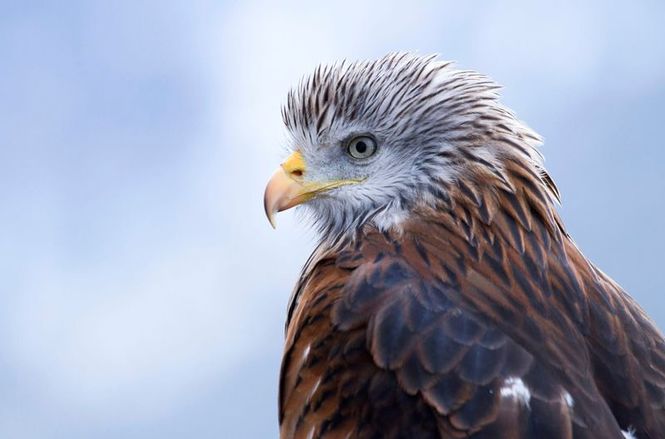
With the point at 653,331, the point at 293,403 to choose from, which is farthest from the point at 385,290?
the point at 653,331

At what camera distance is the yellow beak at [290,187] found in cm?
629

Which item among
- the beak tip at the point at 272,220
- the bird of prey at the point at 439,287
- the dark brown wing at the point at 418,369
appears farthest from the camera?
the beak tip at the point at 272,220

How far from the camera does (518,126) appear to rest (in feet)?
20.4

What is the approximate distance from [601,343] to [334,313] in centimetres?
113

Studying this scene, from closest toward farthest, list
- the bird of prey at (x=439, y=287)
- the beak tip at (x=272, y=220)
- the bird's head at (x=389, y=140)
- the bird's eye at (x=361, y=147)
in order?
the bird of prey at (x=439, y=287) < the bird's head at (x=389, y=140) < the beak tip at (x=272, y=220) < the bird's eye at (x=361, y=147)

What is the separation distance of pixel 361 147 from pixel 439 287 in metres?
1.22

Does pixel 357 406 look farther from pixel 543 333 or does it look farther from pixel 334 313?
pixel 543 333

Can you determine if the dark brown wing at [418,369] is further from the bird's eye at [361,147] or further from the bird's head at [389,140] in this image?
the bird's eye at [361,147]

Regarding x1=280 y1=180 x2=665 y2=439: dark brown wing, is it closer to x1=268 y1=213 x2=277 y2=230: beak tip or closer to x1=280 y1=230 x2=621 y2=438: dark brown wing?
x1=280 y1=230 x2=621 y2=438: dark brown wing

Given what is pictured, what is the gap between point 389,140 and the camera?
627cm

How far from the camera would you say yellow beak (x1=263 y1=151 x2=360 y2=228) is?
629 centimetres

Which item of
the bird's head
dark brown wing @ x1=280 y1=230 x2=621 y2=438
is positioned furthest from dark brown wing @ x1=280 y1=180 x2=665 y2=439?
the bird's head

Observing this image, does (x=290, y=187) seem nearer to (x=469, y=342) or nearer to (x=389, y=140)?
(x=389, y=140)

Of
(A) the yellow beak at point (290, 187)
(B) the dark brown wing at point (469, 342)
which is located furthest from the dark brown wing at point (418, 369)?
(A) the yellow beak at point (290, 187)
